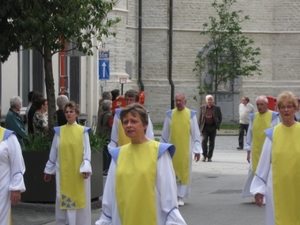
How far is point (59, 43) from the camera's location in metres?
12.7

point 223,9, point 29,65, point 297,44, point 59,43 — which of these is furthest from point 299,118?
point 297,44

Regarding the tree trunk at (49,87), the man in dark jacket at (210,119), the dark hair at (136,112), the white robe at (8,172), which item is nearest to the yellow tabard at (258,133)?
the tree trunk at (49,87)

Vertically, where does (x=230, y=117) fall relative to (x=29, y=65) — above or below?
below

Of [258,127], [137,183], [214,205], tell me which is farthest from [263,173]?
[258,127]

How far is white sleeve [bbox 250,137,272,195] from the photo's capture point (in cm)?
738

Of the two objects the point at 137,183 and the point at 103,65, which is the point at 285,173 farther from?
the point at 103,65

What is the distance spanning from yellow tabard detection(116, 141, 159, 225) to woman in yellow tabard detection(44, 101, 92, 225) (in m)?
3.86

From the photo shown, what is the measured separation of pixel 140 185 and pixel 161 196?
175 millimetres

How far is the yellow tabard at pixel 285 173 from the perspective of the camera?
748 centimetres

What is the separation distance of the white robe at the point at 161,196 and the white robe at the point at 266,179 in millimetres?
1497

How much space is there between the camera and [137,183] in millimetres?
6094

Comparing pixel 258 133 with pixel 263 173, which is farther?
pixel 258 133

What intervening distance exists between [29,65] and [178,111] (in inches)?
356

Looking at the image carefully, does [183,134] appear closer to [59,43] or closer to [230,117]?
[59,43]
